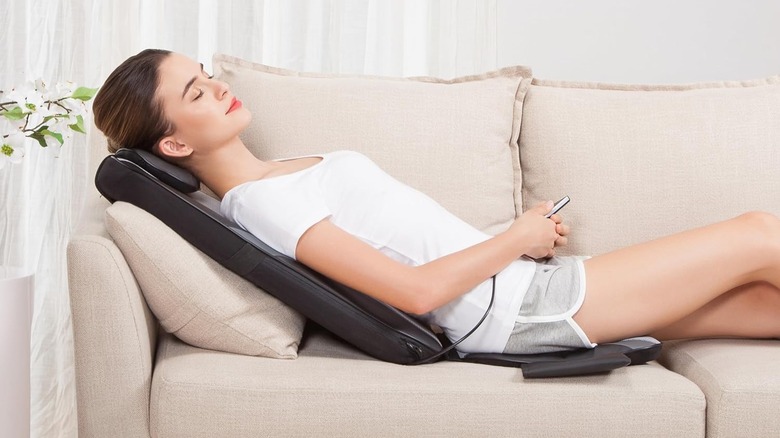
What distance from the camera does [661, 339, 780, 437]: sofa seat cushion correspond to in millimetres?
1438

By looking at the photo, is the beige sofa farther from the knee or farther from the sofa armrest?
the knee

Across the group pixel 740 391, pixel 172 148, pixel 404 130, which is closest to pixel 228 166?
pixel 172 148

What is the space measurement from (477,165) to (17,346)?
1.05 meters

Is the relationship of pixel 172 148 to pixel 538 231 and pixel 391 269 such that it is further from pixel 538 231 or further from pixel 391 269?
pixel 538 231

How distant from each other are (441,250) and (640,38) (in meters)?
1.82

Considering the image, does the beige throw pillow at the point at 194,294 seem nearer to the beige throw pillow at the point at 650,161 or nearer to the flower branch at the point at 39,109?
the flower branch at the point at 39,109

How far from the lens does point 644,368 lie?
156 centimetres

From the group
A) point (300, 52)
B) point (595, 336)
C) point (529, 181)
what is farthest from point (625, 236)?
point (300, 52)

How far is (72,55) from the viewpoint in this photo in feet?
8.35

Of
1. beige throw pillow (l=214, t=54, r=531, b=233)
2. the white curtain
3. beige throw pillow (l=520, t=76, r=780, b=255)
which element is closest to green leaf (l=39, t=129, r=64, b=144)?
beige throw pillow (l=214, t=54, r=531, b=233)

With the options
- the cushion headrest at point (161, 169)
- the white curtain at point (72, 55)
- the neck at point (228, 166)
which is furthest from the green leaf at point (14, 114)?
the white curtain at point (72, 55)

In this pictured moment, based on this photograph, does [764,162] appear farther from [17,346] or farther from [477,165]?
[17,346]

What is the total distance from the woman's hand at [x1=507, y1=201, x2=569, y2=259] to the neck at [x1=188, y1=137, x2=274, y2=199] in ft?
1.75

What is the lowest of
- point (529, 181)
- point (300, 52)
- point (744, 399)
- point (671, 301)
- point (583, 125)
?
point (744, 399)
